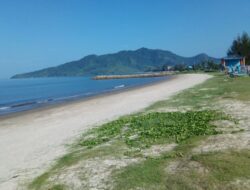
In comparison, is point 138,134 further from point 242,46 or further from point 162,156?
point 242,46

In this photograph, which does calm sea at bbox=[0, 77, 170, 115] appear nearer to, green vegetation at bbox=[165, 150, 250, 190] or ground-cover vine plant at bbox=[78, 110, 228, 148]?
ground-cover vine plant at bbox=[78, 110, 228, 148]

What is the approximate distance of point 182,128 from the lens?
1173 cm

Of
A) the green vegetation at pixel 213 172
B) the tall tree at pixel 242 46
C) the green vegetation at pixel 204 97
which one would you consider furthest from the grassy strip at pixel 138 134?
the tall tree at pixel 242 46

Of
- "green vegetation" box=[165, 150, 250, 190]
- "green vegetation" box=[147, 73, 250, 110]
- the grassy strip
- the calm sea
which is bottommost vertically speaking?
the calm sea

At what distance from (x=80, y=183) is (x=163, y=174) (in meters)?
1.80

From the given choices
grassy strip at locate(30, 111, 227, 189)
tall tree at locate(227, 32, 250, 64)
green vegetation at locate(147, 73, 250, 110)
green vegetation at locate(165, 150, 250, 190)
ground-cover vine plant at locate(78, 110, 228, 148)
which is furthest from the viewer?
tall tree at locate(227, 32, 250, 64)

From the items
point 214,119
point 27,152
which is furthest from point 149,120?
point 27,152

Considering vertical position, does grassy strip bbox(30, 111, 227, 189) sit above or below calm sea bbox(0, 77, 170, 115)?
above

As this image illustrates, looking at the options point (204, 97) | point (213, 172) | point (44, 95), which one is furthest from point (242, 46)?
point (213, 172)

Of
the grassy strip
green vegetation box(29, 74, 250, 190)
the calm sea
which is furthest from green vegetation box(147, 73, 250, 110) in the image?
the calm sea

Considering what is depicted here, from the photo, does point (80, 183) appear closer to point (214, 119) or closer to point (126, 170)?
point (126, 170)

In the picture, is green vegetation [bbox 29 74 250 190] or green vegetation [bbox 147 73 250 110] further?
green vegetation [bbox 147 73 250 110]

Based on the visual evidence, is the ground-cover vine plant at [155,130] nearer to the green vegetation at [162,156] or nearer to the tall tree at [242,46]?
the green vegetation at [162,156]

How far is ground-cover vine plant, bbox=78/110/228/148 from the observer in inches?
418
